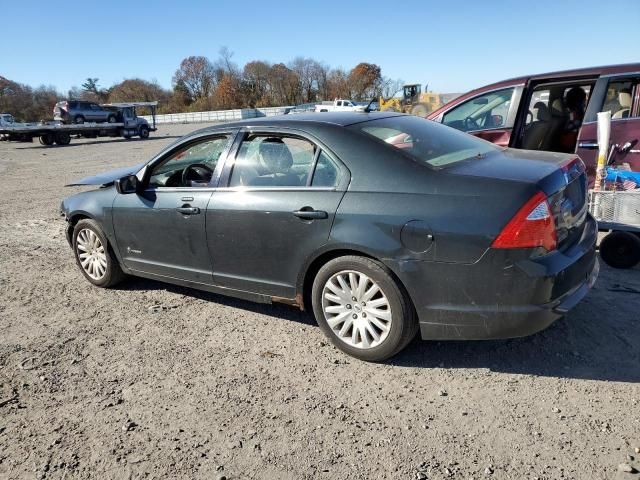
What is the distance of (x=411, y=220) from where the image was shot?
297cm

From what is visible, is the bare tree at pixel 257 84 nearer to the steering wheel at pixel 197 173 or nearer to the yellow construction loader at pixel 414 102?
the yellow construction loader at pixel 414 102

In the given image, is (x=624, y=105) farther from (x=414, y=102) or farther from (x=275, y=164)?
(x=414, y=102)

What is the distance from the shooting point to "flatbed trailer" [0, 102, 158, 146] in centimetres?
3014

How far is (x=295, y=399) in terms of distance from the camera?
300 centimetres

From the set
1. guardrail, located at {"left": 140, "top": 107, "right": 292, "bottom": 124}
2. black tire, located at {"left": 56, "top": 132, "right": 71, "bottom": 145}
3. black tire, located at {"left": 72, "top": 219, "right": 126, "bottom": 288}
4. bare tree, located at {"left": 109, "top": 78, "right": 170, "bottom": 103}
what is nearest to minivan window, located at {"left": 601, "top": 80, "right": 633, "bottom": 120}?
black tire, located at {"left": 72, "top": 219, "right": 126, "bottom": 288}

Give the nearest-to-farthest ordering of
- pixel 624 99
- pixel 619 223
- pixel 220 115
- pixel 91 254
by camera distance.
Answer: pixel 619 223 < pixel 91 254 < pixel 624 99 < pixel 220 115

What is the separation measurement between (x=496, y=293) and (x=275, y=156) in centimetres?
189

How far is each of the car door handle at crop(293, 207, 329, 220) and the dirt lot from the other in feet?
3.24

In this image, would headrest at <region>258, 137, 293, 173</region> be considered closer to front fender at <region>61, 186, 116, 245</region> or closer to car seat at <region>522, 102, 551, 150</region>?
front fender at <region>61, 186, 116, 245</region>

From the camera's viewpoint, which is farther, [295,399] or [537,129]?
[537,129]

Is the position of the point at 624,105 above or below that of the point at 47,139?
above

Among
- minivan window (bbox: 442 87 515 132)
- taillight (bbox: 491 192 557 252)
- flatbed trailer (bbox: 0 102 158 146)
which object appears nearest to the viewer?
taillight (bbox: 491 192 557 252)

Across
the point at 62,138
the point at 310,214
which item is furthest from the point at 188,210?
the point at 62,138

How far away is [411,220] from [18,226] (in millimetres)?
7544
